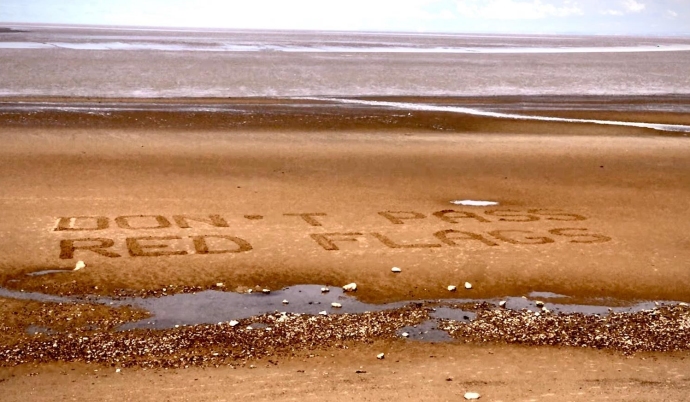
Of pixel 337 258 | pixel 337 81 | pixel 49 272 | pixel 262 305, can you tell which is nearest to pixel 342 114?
pixel 337 258

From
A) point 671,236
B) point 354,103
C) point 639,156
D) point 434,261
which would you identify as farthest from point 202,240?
point 354,103

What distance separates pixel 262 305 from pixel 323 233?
278 centimetres

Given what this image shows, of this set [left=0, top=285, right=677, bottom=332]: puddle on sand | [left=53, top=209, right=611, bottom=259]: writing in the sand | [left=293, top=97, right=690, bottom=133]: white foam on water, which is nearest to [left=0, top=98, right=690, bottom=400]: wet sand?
[left=53, top=209, right=611, bottom=259]: writing in the sand

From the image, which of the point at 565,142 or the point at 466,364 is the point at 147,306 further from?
the point at 565,142

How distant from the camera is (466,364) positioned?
6.70 m

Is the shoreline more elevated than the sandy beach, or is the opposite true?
the sandy beach

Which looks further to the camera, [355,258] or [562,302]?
[355,258]

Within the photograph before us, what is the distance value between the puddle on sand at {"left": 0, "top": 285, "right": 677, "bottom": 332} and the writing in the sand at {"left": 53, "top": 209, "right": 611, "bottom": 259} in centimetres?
138

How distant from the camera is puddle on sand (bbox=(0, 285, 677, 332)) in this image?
24.9ft

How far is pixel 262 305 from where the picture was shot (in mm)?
8031

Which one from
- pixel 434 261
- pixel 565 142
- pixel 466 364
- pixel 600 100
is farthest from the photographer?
pixel 600 100

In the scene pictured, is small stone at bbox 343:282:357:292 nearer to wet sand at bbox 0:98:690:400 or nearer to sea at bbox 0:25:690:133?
wet sand at bbox 0:98:690:400

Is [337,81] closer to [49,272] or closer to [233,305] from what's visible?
[49,272]

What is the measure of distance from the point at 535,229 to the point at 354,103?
1595 cm
